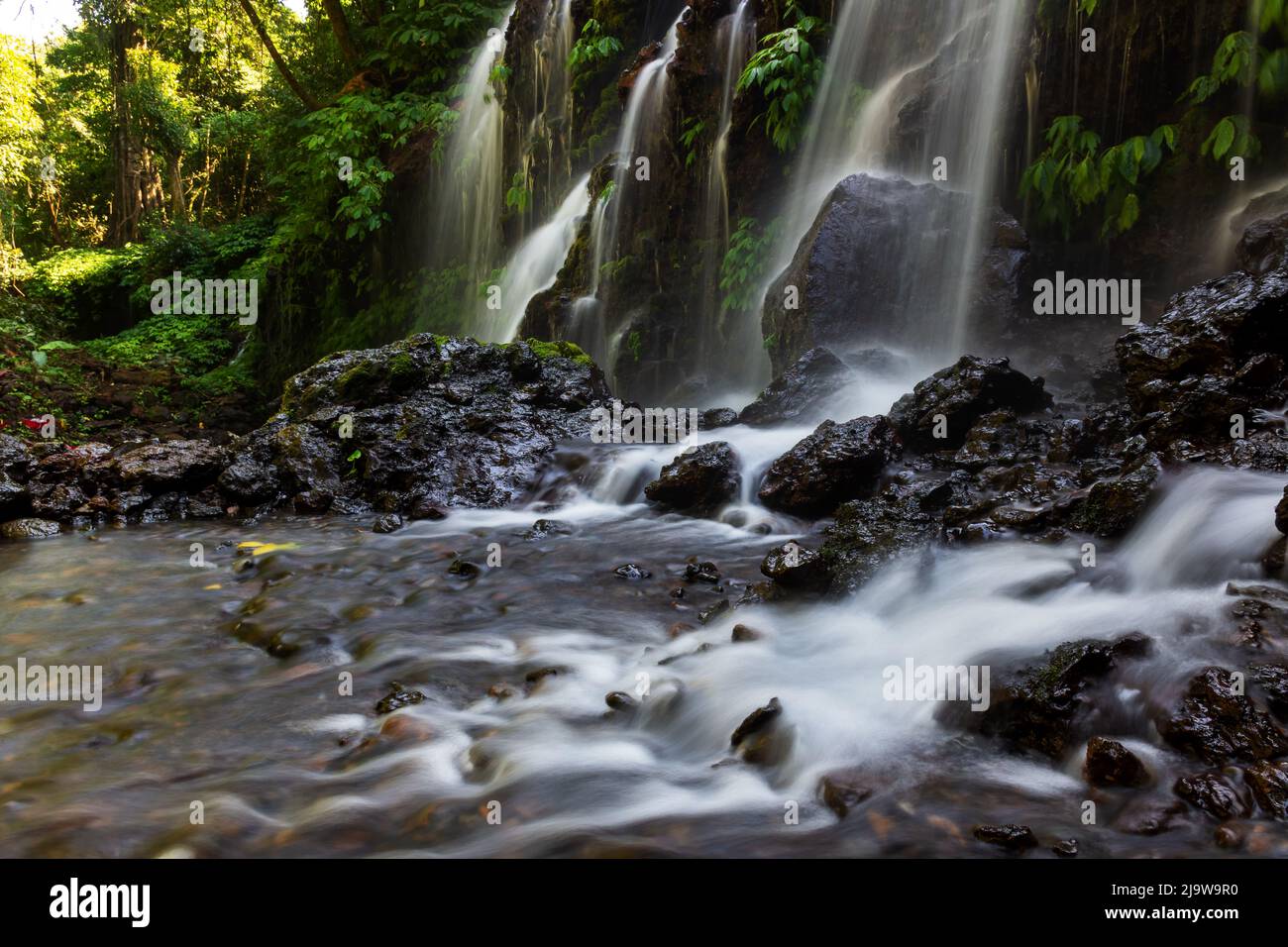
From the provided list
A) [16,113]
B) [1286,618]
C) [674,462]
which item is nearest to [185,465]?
[674,462]

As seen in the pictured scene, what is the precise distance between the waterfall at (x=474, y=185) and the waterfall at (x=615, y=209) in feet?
14.1

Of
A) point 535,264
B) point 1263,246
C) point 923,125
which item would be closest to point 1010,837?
point 1263,246

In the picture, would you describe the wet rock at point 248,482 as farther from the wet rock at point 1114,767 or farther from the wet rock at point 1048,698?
Answer: the wet rock at point 1114,767

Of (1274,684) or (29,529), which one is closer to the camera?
(1274,684)

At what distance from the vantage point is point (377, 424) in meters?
9.24

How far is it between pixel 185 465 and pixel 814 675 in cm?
735

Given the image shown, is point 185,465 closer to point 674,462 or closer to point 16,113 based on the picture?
point 674,462

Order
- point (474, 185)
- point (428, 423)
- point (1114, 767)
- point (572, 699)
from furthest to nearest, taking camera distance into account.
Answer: point (474, 185) → point (428, 423) → point (572, 699) → point (1114, 767)

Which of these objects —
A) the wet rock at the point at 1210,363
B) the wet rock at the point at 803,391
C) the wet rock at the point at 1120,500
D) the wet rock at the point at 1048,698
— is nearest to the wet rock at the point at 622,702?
the wet rock at the point at 1048,698

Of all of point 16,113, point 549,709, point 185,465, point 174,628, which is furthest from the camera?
point 16,113

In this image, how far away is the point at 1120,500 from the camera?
493 centimetres

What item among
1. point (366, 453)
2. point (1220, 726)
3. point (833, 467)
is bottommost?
point (1220, 726)

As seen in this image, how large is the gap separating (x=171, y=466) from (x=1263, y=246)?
10.1 metres

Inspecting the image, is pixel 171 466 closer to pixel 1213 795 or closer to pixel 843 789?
pixel 843 789
